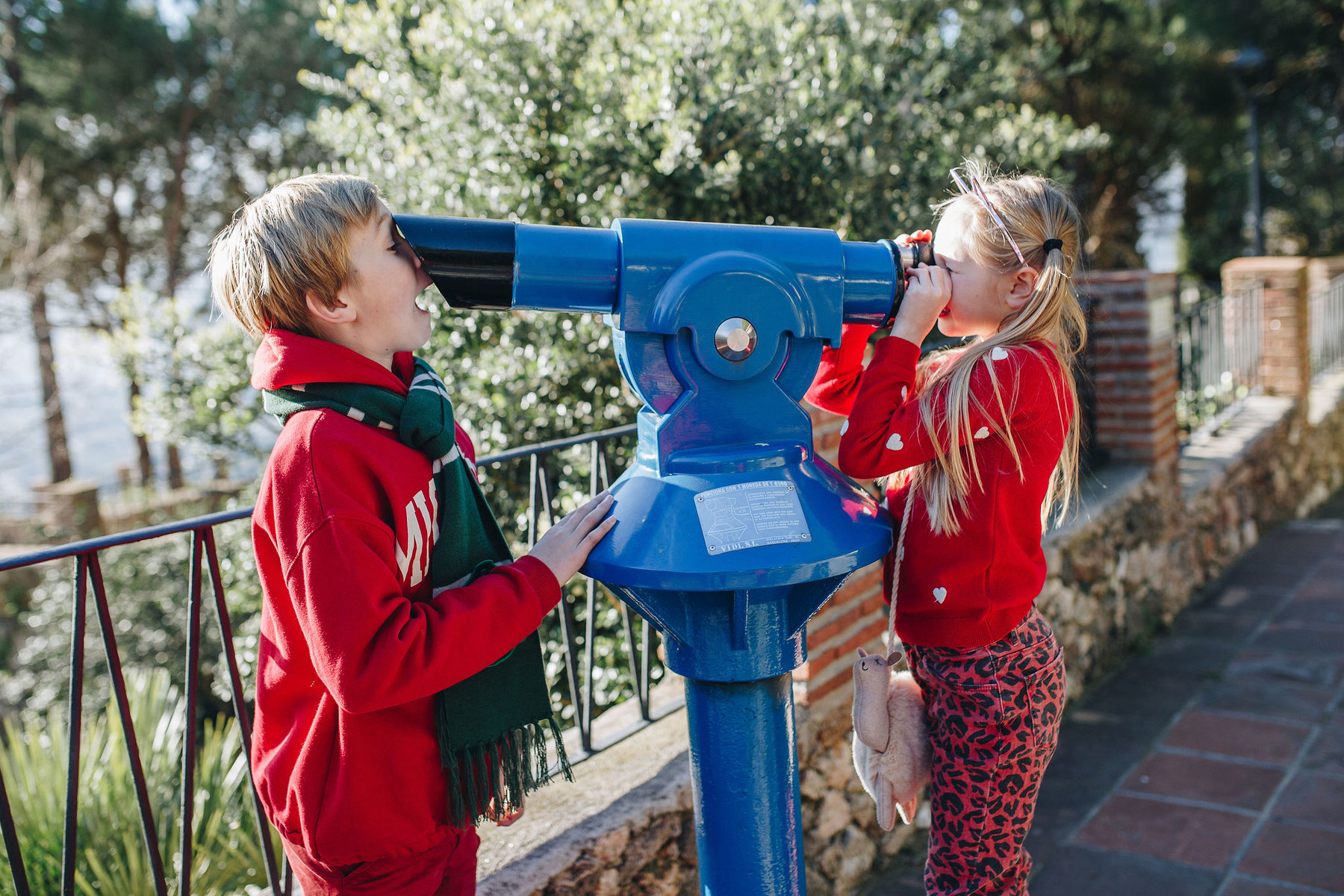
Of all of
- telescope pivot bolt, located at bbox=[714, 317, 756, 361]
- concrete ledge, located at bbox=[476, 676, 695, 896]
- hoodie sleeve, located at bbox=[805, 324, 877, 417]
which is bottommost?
concrete ledge, located at bbox=[476, 676, 695, 896]

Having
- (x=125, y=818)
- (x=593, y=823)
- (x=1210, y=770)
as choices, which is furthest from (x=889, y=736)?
(x=125, y=818)

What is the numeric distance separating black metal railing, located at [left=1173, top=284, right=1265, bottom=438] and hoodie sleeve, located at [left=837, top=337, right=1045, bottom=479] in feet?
16.3

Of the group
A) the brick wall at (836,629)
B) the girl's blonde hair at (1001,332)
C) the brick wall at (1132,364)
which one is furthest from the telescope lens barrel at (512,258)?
the brick wall at (1132,364)

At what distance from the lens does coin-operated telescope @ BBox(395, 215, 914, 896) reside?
1181 mm

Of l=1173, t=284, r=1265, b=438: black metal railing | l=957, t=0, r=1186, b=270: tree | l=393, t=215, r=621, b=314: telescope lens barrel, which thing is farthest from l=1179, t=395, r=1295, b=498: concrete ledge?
l=957, t=0, r=1186, b=270: tree

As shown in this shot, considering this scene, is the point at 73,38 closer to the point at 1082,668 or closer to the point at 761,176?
the point at 761,176

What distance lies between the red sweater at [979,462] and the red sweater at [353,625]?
517 mm

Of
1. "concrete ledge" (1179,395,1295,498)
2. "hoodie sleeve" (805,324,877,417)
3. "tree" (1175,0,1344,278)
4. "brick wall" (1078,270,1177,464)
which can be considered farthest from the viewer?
"tree" (1175,0,1344,278)

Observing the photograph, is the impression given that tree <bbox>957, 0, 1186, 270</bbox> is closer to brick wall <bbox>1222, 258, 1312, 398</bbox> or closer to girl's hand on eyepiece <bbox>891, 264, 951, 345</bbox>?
brick wall <bbox>1222, 258, 1312, 398</bbox>

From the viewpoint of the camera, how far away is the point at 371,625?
1.09m

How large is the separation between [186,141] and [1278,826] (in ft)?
41.4

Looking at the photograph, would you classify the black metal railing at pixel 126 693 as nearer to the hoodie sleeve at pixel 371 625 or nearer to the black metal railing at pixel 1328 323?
the hoodie sleeve at pixel 371 625

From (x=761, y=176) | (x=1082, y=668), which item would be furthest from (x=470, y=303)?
(x=1082, y=668)

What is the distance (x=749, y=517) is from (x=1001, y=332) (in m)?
0.57
